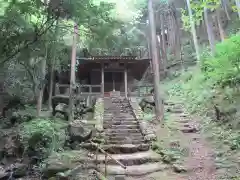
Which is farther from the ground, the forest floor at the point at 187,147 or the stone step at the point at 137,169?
the forest floor at the point at 187,147

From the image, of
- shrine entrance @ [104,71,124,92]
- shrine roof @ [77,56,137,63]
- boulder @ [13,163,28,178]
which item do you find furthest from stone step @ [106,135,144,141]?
shrine entrance @ [104,71,124,92]

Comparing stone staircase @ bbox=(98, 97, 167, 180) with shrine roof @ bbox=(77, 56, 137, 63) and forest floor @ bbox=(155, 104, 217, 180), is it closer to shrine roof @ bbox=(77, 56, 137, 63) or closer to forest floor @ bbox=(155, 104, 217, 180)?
forest floor @ bbox=(155, 104, 217, 180)

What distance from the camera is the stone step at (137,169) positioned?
9.26 metres

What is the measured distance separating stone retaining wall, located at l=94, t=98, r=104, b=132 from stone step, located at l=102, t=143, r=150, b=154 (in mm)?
1803

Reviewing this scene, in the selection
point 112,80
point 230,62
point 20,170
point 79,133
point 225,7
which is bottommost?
point 20,170

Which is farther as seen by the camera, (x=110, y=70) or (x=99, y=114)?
(x=110, y=70)

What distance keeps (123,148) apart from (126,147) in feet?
0.46

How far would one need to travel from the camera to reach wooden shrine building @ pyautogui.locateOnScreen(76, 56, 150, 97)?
2322 centimetres

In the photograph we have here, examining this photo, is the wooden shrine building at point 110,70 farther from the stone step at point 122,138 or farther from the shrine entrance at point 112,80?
the stone step at point 122,138

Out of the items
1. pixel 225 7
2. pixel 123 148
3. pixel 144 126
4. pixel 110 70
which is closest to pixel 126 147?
pixel 123 148

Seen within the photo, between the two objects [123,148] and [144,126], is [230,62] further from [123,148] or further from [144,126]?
[123,148]

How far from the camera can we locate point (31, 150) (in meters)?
11.2

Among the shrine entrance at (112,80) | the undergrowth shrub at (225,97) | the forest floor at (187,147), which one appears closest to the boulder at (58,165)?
the forest floor at (187,147)

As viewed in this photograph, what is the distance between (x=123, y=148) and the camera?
1172 centimetres
